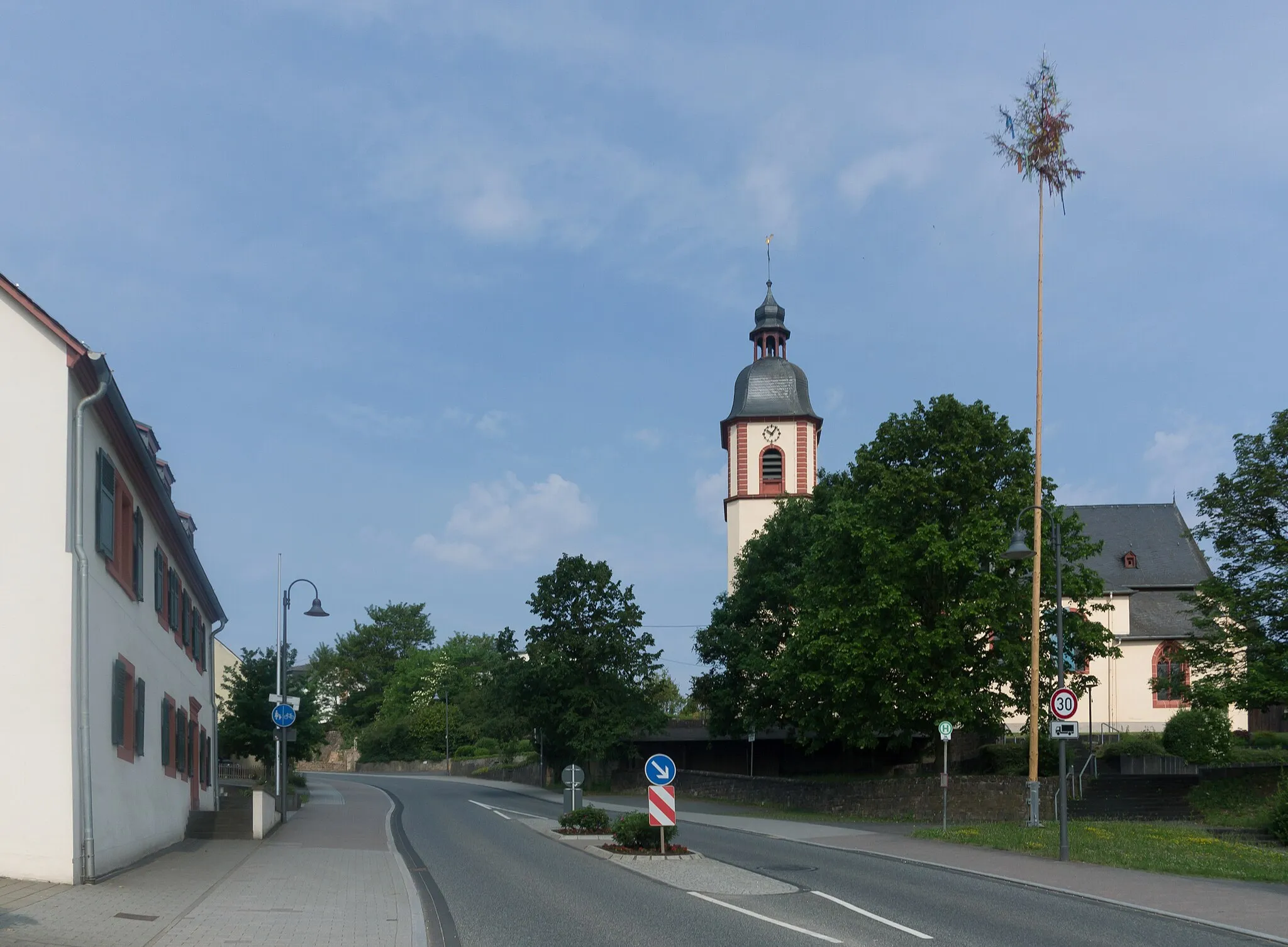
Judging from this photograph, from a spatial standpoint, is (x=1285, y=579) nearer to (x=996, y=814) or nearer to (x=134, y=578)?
(x=996, y=814)

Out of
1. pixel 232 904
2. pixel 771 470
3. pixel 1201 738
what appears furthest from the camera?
pixel 771 470

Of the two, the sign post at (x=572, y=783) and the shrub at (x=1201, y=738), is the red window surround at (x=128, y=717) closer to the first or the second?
the sign post at (x=572, y=783)

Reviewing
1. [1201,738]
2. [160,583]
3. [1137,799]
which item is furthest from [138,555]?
[1201,738]

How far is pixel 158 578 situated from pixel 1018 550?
17539 millimetres

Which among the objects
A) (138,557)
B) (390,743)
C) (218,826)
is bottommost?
(390,743)

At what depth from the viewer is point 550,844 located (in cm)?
2772

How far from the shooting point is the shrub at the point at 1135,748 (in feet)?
144

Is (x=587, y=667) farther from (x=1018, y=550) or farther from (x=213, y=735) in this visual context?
(x=1018, y=550)

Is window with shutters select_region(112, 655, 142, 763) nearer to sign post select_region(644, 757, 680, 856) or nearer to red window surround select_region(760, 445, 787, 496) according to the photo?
sign post select_region(644, 757, 680, 856)

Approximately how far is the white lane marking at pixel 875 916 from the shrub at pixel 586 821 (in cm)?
1291

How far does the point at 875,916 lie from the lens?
14.9 meters

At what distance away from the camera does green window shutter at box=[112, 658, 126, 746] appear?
19125mm

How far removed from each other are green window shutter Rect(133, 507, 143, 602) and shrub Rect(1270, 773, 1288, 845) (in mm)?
22260

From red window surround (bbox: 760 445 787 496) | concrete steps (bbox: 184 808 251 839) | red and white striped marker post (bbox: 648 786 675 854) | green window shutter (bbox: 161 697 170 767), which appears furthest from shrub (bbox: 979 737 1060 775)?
red window surround (bbox: 760 445 787 496)
